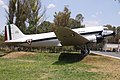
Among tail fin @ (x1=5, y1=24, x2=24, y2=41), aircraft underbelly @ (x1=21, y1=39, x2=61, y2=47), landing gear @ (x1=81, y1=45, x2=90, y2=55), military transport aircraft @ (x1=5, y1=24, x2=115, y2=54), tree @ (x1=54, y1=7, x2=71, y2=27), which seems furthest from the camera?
tree @ (x1=54, y1=7, x2=71, y2=27)

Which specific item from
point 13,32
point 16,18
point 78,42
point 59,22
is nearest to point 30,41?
point 13,32

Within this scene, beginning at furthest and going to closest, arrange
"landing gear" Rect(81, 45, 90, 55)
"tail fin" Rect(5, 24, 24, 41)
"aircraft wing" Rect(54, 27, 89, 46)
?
1. "tail fin" Rect(5, 24, 24, 41)
2. "landing gear" Rect(81, 45, 90, 55)
3. "aircraft wing" Rect(54, 27, 89, 46)

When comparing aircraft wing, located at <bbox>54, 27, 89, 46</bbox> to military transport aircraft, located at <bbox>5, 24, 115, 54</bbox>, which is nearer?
aircraft wing, located at <bbox>54, 27, 89, 46</bbox>

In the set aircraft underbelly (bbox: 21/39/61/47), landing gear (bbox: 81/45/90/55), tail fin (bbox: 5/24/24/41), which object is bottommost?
landing gear (bbox: 81/45/90/55)

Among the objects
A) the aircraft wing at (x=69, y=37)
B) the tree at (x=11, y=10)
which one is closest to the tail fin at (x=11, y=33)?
the aircraft wing at (x=69, y=37)

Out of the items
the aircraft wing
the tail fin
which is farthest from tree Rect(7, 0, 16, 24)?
the aircraft wing

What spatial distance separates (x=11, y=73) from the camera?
15398mm

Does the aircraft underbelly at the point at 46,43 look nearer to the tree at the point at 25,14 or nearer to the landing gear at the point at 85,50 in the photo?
the landing gear at the point at 85,50

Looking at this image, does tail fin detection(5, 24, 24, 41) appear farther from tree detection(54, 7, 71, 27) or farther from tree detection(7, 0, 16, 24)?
tree detection(54, 7, 71, 27)

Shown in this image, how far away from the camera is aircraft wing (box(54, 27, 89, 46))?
23875 mm

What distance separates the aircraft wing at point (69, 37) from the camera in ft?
78.3

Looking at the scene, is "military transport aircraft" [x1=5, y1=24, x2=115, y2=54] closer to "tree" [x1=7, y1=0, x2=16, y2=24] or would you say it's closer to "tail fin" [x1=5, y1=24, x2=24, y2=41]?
"tail fin" [x1=5, y1=24, x2=24, y2=41]

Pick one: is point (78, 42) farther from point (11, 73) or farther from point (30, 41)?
point (11, 73)

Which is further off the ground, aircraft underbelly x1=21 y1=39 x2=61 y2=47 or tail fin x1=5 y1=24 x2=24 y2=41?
tail fin x1=5 y1=24 x2=24 y2=41
